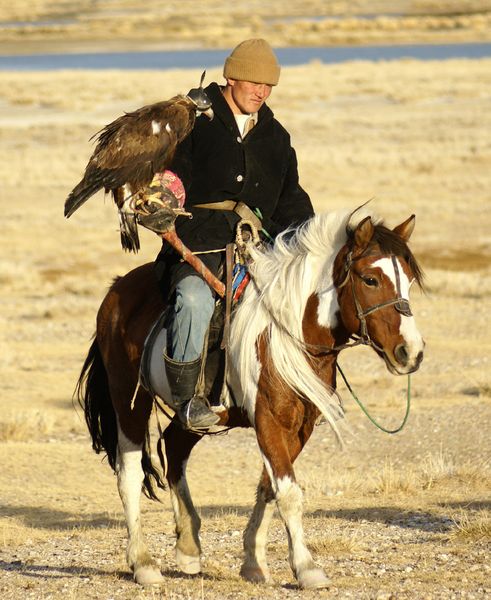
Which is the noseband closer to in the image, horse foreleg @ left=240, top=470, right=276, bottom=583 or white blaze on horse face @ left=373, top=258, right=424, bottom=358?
white blaze on horse face @ left=373, top=258, right=424, bottom=358

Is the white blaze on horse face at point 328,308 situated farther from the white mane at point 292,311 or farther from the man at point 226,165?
the man at point 226,165

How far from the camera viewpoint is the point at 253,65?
6.78 meters

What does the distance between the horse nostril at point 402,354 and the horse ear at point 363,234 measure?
1.74ft

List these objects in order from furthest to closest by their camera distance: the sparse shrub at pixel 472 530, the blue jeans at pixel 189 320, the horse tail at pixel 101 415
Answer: the horse tail at pixel 101 415 → the sparse shrub at pixel 472 530 → the blue jeans at pixel 189 320

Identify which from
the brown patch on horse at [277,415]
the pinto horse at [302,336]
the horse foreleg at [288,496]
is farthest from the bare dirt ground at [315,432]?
the brown patch on horse at [277,415]

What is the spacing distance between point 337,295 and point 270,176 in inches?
41.2

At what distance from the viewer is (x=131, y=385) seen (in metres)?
7.34

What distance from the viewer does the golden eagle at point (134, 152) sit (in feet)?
20.7

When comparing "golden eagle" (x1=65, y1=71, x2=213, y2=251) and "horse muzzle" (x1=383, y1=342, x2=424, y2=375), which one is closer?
"horse muzzle" (x1=383, y1=342, x2=424, y2=375)

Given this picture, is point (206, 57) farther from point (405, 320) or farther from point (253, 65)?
point (405, 320)

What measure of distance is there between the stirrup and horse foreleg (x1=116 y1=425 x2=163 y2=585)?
0.85 m

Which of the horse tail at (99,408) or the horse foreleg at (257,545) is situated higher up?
the horse tail at (99,408)

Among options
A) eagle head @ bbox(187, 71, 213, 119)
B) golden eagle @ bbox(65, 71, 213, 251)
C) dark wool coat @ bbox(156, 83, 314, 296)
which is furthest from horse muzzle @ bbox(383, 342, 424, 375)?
eagle head @ bbox(187, 71, 213, 119)

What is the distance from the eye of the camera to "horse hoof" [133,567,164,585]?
6.96 meters
